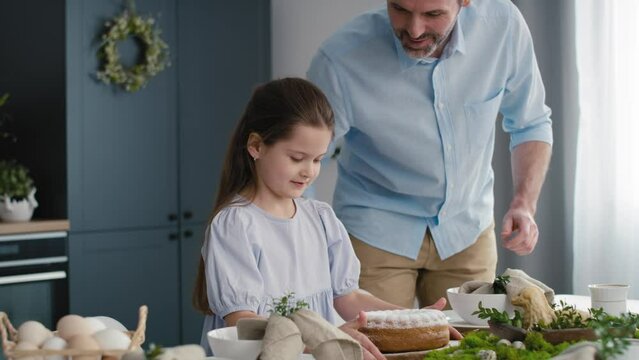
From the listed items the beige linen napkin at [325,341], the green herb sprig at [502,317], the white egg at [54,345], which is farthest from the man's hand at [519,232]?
the white egg at [54,345]

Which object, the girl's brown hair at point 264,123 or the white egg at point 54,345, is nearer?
the white egg at point 54,345

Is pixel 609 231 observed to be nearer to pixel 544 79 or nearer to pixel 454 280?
pixel 544 79

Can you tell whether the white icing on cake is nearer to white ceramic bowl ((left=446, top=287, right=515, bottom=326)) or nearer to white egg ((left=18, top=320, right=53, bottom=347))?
white ceramic bowl ((left=446, top=287, right=515, bottom=326))

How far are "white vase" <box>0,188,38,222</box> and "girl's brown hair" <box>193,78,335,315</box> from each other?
230cm

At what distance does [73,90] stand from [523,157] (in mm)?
2303

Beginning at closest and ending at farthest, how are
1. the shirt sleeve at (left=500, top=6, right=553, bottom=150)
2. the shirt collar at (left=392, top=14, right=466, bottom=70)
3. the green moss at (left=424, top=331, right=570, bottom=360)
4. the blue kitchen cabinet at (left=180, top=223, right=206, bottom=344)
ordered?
1. the green moss at (left=424, top=331, right=570, bottom=360)
2. the shirt collar at (left=392, top=14, right=466, bottom=70)
3. the shirt sleeve at (left=500, top=6, right=553, bottom=150)
4. the blue kitchen cabinet at (left=180, top=223, right=206, bottom=344)

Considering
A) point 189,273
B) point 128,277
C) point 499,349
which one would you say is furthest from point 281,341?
point 189,273

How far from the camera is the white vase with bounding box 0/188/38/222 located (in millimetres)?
4199

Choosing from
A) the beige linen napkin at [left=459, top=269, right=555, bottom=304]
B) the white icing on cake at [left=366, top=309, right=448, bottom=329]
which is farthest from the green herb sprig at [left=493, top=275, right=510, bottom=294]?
the white icing on cake at [left=366, top=309, right=448, bottom=329]

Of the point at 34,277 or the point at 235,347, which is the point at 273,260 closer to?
the point at 235,347

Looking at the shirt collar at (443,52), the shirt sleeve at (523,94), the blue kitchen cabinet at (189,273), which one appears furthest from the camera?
the blue kitchen cabinet at (189,273)

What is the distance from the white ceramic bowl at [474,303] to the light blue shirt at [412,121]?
55 centimetres

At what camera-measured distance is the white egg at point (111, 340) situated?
1247 millimetres

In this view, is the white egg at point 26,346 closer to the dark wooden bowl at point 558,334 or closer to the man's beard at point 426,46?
the dark wooden bowl at point 558,334
